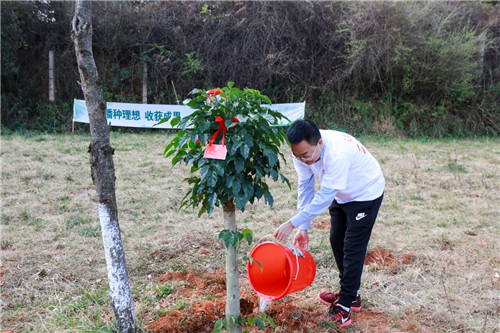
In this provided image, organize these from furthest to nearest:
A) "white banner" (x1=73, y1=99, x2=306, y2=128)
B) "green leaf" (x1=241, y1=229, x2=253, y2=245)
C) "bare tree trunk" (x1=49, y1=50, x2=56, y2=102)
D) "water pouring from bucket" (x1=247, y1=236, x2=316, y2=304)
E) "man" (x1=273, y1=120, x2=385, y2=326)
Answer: "bare tree trunk" (x1=49, y1=50, x2=56, y2=102)
"white banner" (x1=73, y1=99, x2=306, y2=128)
"water pouring from bucket" (x1=247, y1=236, x2=316, y2=304)
"man" (x1=273, y1=120, x2=385, y2=326)
"green leaf" (x1=241, y1=229, x2=253, y2=245)

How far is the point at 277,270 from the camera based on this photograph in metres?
2.90

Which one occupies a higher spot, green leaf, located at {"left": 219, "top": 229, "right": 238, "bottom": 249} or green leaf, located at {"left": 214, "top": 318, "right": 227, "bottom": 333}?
green leaf, located at {"left": 219, "top": 229, "right": 238, "bottom": 249}

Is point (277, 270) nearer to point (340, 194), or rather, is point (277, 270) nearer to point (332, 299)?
point (332, 299)

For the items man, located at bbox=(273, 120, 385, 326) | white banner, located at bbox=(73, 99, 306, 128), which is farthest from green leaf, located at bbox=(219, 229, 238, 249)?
white banner, located at bbox=(73, 99, 306, 128)

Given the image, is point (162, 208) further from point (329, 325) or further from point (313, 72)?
point (313, 72)

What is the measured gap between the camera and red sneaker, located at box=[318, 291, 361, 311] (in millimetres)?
2984

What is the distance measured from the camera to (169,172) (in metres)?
6.75

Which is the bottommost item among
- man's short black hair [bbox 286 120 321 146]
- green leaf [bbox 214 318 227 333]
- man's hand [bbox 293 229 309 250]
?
green leaf [bbox 214 318 227 333]

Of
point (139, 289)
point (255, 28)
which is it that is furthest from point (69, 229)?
point (255, 28)

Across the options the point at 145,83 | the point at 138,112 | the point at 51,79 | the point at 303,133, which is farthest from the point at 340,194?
the point at 51,79

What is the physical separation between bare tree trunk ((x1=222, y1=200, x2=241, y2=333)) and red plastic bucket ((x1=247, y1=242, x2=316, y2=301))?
0.74 feet

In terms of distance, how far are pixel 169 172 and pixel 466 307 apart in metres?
4.91

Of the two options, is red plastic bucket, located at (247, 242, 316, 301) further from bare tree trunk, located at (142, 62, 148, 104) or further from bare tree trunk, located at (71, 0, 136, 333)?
bare tree trunk, located at (142, 62, 148, 104)

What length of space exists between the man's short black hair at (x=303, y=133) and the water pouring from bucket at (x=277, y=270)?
72 cm
